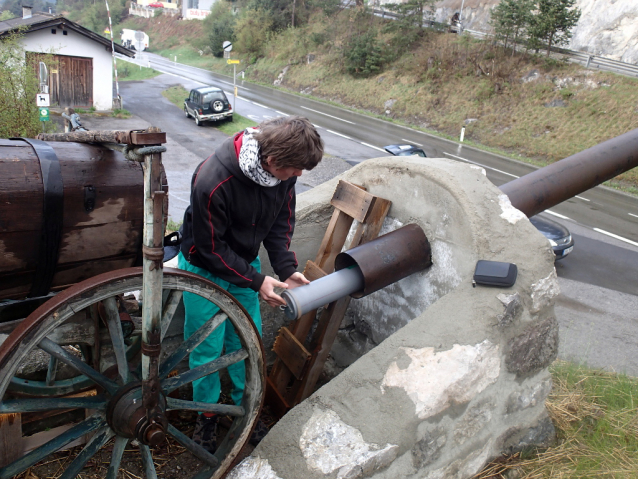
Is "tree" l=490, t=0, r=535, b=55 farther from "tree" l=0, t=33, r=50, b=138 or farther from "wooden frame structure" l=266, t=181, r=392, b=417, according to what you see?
"wooden frame structure" l=266, t=181, r=392, b=417

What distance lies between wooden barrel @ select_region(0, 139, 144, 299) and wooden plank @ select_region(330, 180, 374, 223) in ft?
5.35

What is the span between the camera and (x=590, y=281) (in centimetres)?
805

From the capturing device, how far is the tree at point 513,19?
922 inches

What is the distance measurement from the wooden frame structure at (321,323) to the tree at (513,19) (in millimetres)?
23950

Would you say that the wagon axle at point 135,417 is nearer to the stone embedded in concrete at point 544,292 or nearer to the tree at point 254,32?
the stone embedded in concrete at point 544,292

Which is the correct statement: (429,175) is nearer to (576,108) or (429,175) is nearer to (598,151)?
(598,151)

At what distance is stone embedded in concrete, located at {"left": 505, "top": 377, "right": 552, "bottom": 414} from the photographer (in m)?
2.69

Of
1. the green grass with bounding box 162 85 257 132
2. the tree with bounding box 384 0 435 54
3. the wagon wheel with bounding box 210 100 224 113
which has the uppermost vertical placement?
the tree with bounding box 384 0 435 54

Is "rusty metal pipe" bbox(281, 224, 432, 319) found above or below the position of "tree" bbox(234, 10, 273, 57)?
below

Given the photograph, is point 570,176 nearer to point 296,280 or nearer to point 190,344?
point 296,280

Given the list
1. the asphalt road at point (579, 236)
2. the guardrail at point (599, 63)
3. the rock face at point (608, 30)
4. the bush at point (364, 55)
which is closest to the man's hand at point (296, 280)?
the asphalt road at point (579, 236)

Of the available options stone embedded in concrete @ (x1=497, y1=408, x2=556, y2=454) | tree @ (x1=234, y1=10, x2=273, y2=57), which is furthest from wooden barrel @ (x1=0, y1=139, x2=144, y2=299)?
tree @ (x1=234, y1=10, x2=273, y2=57)

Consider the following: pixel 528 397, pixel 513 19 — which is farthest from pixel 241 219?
pixel 513 19

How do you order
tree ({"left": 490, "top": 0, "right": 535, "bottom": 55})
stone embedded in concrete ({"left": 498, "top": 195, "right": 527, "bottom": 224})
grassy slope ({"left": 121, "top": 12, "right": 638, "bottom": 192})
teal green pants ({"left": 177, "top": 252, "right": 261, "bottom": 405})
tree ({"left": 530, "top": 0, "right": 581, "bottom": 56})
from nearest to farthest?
teal green pants ({"left": 177, "top": 252, "right": 261, "bottom": 405}), stone embedded in concrete ({"left": 498, "top": 195, "right": 527, "bottom": 224}), grassy slope ({"left": 121, "top": 12, "right": 638, "bottom": 192}), tree ({"left": 530, "top": 0, "right": 581, "bottom": 56}), tree ({"left": 490, "top": 0, "right": 535, "bottom": 55})
